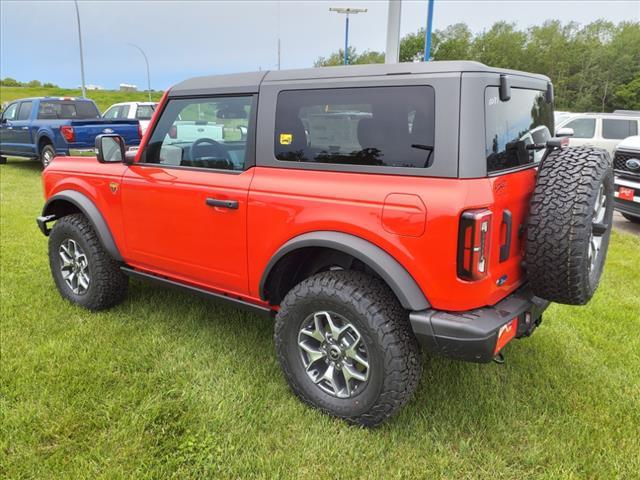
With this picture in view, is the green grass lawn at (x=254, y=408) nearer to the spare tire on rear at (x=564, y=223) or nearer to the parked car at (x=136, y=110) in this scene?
the spare tire on rear at (x=564, y=223)

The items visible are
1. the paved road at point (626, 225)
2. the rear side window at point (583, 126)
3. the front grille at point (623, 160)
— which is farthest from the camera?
the rear side window at point (583, 126)

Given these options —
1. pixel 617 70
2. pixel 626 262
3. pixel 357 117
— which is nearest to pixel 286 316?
pixel 357 117

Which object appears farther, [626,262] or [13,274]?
[626,262]

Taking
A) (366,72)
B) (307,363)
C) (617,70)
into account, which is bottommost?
(307,363)

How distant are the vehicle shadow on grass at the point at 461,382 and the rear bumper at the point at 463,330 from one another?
2.01 ft

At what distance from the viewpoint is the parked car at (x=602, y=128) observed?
37.0 feet

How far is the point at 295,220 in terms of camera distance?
271cm

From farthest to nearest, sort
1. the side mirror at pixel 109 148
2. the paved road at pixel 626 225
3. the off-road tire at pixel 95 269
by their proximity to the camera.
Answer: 1. the paved road at pixel 626 225
2. the off-road tire at pixel 95 269
3. the side mirror at pixel 109 148

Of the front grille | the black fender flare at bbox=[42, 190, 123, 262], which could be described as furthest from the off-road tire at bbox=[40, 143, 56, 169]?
the front grille

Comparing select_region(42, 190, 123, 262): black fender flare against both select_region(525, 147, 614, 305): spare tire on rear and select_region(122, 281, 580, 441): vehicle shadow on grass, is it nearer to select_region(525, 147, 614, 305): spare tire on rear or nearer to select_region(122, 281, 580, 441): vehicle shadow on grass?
select_region(122, 281, 580, 441): vehicle shadow on grass

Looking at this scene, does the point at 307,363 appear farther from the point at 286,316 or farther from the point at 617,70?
the point at 617,70

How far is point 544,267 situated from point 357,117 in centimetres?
119

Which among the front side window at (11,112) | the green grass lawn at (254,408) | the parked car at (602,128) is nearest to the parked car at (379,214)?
the green grass lawn at (254,408)

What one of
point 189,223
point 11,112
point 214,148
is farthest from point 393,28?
point 11,112
